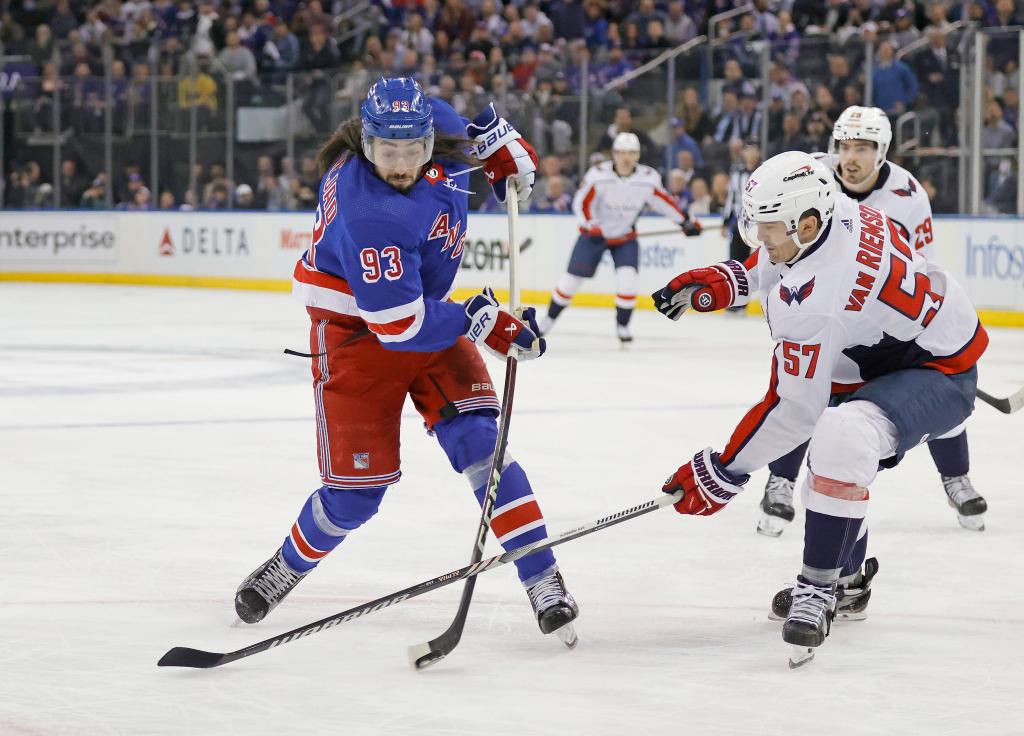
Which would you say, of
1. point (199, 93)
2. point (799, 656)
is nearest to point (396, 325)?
point (799, 656)

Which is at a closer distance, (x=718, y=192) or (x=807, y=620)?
(x=807, y=620)

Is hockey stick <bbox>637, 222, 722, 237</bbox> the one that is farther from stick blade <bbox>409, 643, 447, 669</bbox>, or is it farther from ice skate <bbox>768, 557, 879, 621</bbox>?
stick blade <bbox>409, 643, 447, 669</bbox>

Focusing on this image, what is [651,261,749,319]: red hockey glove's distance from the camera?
133 inches

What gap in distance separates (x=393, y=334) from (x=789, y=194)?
0.80 metres

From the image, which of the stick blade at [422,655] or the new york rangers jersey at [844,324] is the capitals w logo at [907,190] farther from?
the stick blade at [422,655]

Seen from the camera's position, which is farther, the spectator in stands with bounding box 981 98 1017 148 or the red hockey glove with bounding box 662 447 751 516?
the spectator in stands with bounding box 981 98 1017 148

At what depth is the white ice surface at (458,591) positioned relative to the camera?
9.18 ft

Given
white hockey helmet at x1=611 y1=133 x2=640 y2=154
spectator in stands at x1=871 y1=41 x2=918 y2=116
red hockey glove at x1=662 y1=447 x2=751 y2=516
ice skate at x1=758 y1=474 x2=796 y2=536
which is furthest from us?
spectator in stands at x1=871 y1=41 x2=918 y2=116

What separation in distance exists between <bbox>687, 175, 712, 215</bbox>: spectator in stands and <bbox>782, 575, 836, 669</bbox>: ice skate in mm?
9161

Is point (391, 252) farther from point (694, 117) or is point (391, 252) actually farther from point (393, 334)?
point (694, 117)

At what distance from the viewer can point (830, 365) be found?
10.2ft

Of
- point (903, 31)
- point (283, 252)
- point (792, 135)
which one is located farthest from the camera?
point (283, 252)

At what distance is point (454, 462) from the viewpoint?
3.33 metres

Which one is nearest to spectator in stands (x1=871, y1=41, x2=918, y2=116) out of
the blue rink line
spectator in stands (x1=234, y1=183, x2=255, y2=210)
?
the blue rink line
